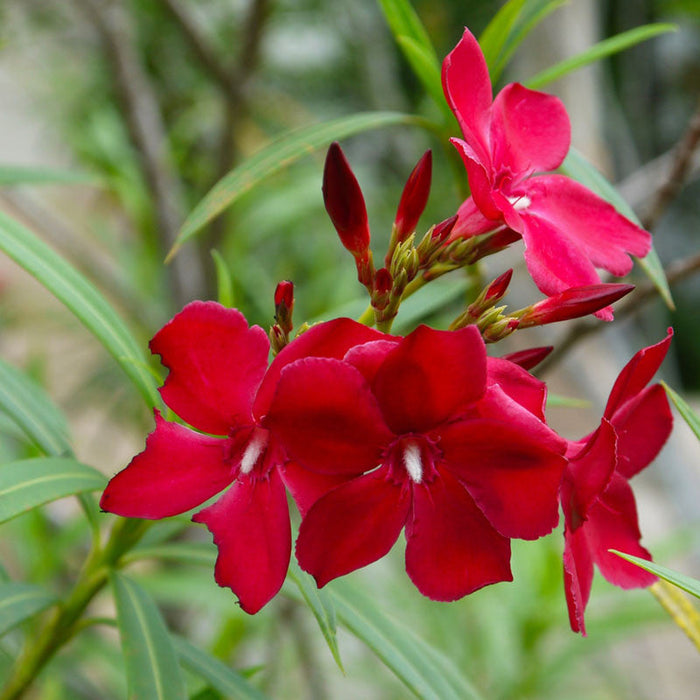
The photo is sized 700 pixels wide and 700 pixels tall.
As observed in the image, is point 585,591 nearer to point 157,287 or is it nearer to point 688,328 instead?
point 157,287

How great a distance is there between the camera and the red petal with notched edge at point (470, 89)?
1.66ft

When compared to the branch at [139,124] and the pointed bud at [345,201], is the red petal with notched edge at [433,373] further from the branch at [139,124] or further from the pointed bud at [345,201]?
the branch at [139,124]

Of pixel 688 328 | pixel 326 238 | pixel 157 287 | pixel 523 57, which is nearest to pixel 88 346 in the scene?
pixel 157 287

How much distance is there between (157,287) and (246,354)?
1816mm

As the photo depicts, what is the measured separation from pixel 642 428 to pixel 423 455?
0.19 meters

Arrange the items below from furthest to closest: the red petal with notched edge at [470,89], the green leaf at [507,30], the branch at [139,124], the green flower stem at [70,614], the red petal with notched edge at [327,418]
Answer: the branch at [139,124] < the green leaf at [507,30] < the green flower stem at [70,614] < the red petal with notched edge at [470,89] < the red petal with notched edge at [327,418]

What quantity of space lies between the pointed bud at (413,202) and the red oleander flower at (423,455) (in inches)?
5.4

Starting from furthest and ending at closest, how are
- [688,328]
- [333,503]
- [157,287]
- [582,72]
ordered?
[688,328] < [157,287] < [582,72] < [333,503]

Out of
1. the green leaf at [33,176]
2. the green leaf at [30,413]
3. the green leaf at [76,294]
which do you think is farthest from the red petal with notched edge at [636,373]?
the green leaf at [33,176]

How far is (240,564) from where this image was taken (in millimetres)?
446

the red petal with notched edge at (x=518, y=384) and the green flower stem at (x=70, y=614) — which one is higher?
the red petal with notched edge at (x=518, y=384)

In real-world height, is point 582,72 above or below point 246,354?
below

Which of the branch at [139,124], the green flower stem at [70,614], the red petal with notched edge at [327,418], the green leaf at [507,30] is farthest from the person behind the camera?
the branch at [139,124]

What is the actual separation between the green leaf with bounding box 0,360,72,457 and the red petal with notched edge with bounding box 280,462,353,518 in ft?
0.97
